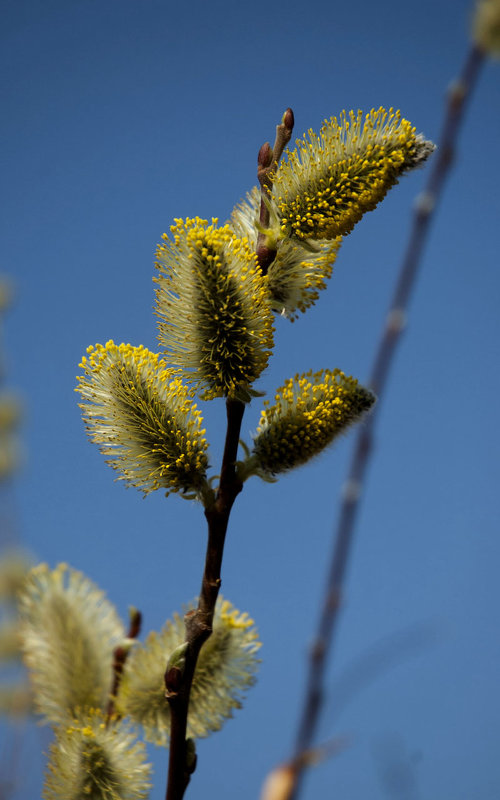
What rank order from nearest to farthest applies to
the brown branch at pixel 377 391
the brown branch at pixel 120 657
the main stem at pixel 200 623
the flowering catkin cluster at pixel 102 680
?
1. the brown branch at pixel 377 391
2. the main stem at pixel 200 623
3. the flowering catkin cluster at pixel 102 680
4. the brown branch at pixel 120 657

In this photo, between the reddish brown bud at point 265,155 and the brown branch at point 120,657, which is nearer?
the reddish brown bud at point 265,155

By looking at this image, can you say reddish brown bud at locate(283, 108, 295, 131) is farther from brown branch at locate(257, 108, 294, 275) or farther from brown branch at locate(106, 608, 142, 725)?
brown branch at locate(106, 608, 142, 725)

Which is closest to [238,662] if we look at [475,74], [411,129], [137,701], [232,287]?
[137,701]

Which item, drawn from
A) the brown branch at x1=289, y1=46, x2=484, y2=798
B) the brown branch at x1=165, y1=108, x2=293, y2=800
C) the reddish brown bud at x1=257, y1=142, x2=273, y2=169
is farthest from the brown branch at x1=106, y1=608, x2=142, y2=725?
the brown branch at x1=289, y1=46, x2=484, y2=798

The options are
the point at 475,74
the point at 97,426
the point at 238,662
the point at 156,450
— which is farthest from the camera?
the point at 238,662

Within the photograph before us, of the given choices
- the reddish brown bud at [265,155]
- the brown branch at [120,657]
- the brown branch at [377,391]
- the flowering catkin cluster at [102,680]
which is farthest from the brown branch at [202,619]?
the brown branch at [377,391]

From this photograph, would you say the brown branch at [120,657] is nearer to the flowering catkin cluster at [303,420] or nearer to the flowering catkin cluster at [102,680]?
the flowering catkin cluster at [102,680]

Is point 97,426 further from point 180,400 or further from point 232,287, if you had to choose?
point 232,287
